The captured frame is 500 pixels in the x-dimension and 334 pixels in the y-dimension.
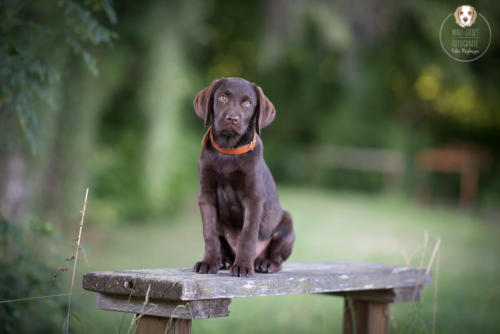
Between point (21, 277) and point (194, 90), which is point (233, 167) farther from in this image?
point (194, 90)

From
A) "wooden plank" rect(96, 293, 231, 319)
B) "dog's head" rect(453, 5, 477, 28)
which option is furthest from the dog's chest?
"dog's head" rect(453, 5, 477, 28)

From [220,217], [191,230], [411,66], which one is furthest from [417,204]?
[220,217]

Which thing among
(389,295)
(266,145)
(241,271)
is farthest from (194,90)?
(241,271)

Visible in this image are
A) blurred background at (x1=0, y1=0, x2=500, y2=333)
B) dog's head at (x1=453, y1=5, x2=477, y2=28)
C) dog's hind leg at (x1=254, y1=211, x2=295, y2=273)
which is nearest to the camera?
dog's hind leg at (x1=254, y1=211, x2=295, y2=273)

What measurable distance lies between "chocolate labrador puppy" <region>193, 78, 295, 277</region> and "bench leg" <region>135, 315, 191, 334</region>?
0.37 m

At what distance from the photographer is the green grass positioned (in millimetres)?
6535

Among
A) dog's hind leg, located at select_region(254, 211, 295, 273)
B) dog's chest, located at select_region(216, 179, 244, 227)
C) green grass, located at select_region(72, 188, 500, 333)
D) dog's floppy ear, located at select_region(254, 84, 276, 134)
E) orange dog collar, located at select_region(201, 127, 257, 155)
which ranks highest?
dog's floppy ear, located at select_region(254, 84, 276, 134)

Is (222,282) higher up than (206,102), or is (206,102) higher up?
(206,102)

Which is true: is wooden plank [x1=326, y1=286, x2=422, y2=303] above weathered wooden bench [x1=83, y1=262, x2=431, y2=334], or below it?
below

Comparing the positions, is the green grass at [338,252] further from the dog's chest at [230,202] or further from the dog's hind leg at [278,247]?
the dog's chest at [230,202]

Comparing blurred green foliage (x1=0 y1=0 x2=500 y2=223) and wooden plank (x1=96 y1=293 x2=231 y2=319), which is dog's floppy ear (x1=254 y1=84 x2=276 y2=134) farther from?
blurred green foliage (x1=0 y1=0 x2=500 y2=223)

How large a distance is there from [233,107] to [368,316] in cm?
203

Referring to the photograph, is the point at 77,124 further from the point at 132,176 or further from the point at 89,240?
the point at 132,176

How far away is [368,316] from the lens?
171 inches
